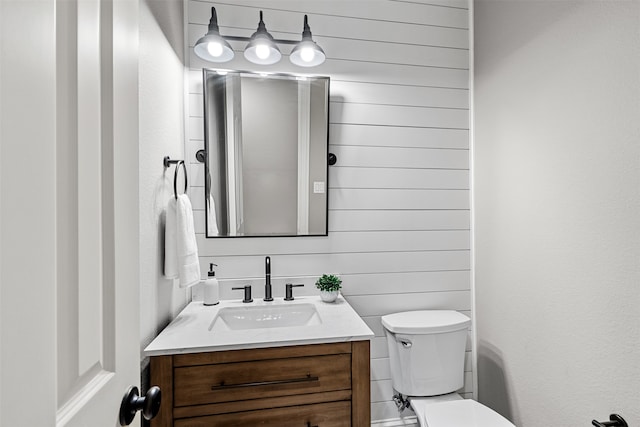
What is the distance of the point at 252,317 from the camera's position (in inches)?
61.1

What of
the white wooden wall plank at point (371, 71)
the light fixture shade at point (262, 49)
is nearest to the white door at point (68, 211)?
the light fixture shade at point (262, 49)

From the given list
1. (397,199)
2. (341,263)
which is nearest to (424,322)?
(341,263)

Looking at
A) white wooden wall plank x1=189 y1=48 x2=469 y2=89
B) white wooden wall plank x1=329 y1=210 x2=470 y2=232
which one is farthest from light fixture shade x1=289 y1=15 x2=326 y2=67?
white wooden wall plank x1=329 y1=210 x2=470 y2=232

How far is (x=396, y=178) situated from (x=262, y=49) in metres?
0.96

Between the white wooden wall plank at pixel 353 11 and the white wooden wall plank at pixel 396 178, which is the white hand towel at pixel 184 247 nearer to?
the white wooden wall plank at pixel 396 178

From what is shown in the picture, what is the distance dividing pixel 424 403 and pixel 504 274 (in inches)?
29.4

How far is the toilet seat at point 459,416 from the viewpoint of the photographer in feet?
4.46

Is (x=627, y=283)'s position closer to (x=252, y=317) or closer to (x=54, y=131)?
(x=252, y=317)

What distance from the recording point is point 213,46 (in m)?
1.55

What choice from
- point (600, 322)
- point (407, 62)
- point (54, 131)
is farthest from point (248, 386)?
point (407, 62)

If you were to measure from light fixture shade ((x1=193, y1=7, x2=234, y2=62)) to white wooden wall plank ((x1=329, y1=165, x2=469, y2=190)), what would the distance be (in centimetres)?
76

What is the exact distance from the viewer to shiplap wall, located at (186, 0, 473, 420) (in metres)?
1.73

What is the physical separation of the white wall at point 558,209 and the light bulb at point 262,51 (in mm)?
1185

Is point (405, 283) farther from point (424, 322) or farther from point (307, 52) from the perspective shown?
point (307, 52)
